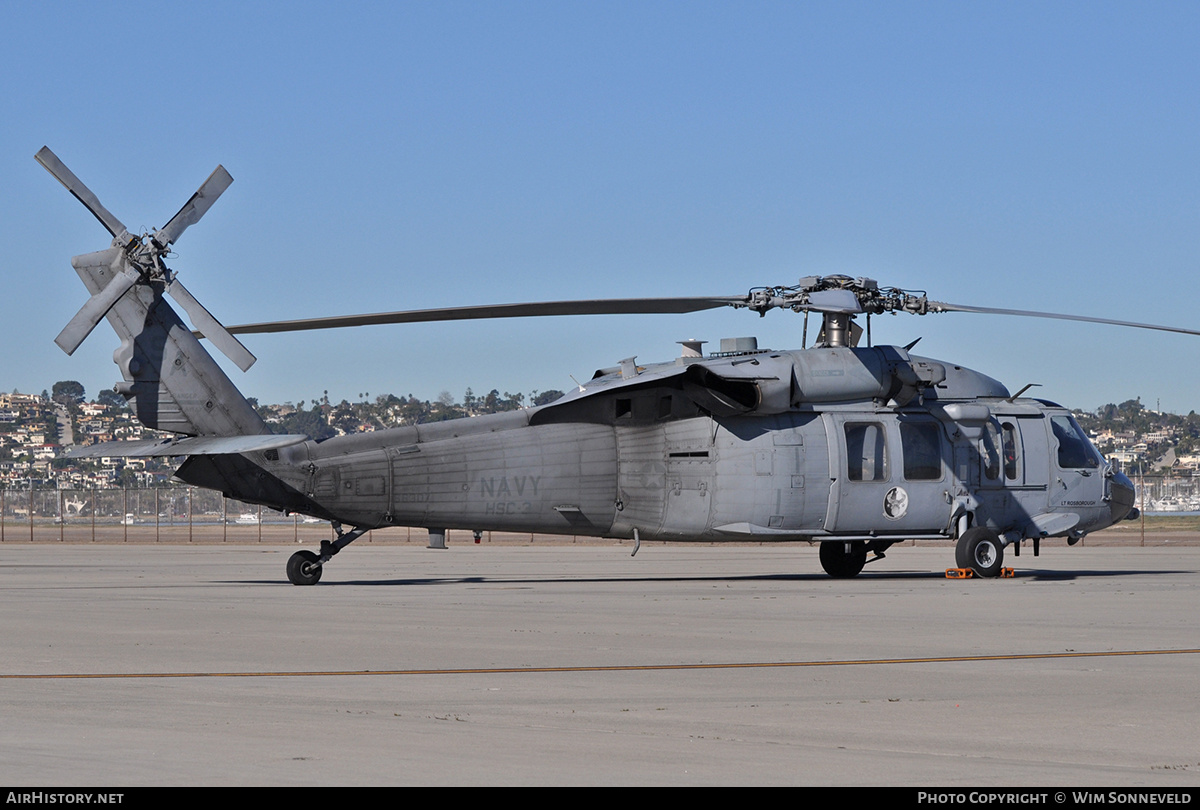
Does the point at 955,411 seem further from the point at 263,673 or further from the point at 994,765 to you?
the point at 994,765

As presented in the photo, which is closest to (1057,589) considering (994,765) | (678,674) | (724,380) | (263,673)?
(724,380)

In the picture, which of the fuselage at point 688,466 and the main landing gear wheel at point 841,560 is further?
the main landing gear wheel at point 841,560

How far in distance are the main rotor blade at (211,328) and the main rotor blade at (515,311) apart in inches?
34.2

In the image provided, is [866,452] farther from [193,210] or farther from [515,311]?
[193,210]

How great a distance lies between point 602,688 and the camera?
12.1 metres

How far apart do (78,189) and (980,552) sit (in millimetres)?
17904

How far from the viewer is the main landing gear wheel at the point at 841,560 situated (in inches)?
1206

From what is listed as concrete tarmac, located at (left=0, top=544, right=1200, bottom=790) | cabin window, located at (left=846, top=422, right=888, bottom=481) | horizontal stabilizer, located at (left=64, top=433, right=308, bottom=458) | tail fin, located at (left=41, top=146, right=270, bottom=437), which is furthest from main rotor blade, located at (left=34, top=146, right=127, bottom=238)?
cabin window, located at (left=846, top=422, right=888, bottom=481)

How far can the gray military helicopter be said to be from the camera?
25.5m

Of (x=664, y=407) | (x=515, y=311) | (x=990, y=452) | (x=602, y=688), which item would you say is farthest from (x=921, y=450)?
(x=602, y=688)

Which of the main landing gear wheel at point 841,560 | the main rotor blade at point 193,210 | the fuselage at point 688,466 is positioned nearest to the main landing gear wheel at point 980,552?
the fuselage at point 688,466

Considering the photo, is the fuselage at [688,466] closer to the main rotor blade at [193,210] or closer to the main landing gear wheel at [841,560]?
the main landing gear wheel at [841,560]

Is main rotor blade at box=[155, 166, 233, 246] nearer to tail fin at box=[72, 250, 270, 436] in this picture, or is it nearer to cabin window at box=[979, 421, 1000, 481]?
tail fin at box=[72, 250, 270, 436]

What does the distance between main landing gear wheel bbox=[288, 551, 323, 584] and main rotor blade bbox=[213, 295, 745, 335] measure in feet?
13.8
